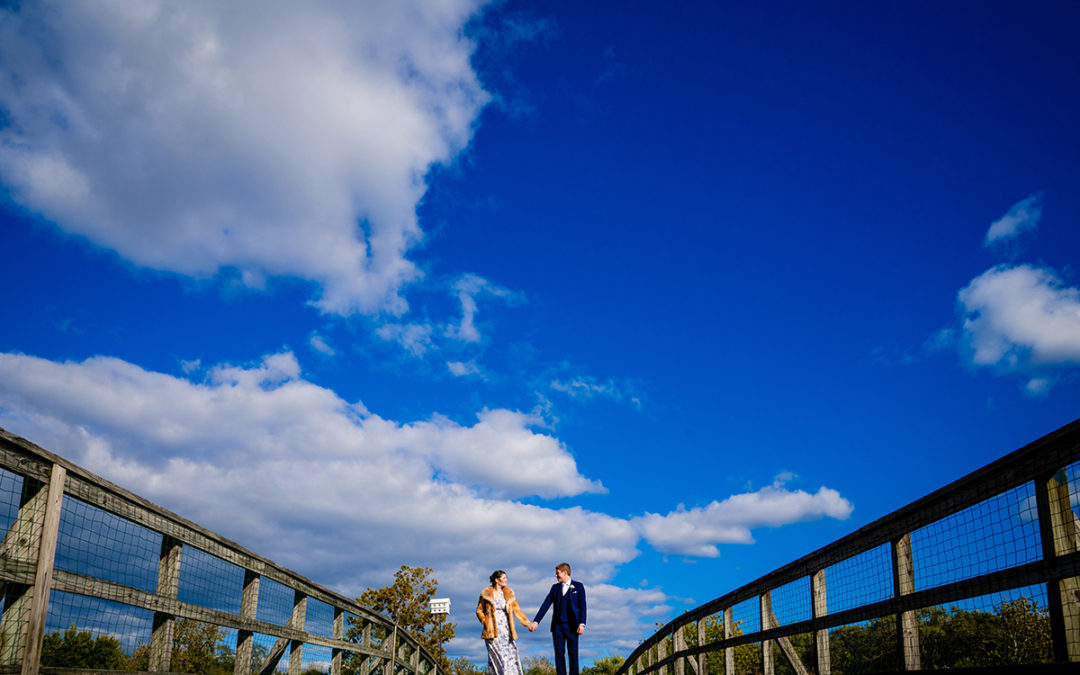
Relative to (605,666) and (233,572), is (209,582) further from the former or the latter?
(605,666)

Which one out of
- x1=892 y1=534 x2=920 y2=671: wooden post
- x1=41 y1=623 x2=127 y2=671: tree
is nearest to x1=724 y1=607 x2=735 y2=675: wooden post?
x1=892 y1=534 x2=920 y2=671: wooden post

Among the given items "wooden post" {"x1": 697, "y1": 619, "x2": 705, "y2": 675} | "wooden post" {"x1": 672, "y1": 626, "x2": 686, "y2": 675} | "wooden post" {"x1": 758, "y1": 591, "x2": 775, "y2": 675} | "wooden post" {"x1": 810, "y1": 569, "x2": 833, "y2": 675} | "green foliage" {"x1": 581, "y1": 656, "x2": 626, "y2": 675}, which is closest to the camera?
"wooden post" {"x1": 810, "y1": 569, "x2": 833, "y2": 675}

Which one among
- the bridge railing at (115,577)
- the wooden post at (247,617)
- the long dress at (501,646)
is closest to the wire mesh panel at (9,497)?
the bridge railing at (115,577)

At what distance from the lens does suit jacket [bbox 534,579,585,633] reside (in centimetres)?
1059

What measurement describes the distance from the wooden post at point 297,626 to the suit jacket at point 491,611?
3.75 meters

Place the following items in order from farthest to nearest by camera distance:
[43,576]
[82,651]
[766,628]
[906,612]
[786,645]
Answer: [766,628] → [786,645] → [82,651] → [906,612] → [43,576]

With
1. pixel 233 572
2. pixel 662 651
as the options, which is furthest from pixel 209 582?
pixel 662 651

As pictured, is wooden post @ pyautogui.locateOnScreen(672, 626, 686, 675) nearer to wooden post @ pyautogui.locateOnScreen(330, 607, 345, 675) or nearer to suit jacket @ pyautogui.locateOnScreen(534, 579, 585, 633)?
suit jacket @ pyautogui.locateOnScreen(534, 579, 585, 633)

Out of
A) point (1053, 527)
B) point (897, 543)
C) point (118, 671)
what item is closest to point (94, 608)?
point (118, 671)

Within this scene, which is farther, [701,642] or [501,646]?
[501,646]

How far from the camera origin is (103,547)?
456 centimetres

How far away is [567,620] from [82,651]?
7.01m

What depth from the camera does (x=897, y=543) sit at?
4.48 metres

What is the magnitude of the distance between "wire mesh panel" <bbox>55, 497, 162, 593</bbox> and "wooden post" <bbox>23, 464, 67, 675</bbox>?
2.5 inches
